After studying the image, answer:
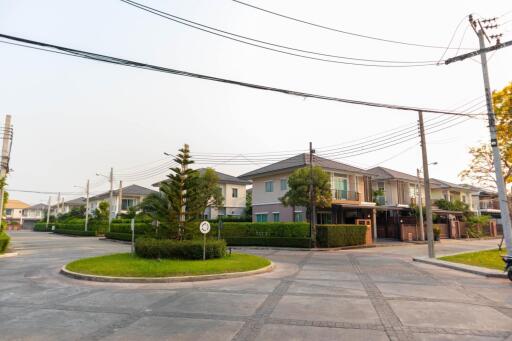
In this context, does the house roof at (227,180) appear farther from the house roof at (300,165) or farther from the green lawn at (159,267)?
the green lawn at (159,267)

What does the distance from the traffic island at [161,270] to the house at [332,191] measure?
19098mm

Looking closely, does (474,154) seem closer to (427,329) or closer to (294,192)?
(294,192)

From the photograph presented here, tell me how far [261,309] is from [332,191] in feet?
90.3

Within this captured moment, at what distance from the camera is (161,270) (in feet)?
41.4

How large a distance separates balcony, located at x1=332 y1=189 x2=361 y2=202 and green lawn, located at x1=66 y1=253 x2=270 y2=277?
20.0 m

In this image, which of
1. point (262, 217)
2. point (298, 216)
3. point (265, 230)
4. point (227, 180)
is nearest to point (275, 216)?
point (262, 217)

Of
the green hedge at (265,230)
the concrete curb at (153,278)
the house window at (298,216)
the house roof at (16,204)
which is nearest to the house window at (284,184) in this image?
the house window at (298,216)

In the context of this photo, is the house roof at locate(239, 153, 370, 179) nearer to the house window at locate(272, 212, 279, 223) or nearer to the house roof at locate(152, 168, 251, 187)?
the house window at locate(272, 212, 279, 223)

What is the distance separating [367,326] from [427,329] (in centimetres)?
106

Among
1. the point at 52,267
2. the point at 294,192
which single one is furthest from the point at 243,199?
the point at 52,267

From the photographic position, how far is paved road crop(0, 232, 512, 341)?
612 centimetres

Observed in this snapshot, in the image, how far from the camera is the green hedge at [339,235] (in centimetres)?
2708

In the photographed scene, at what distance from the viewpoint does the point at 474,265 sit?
1677 centimetres

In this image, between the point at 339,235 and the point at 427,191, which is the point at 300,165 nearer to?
the point at 339,235
